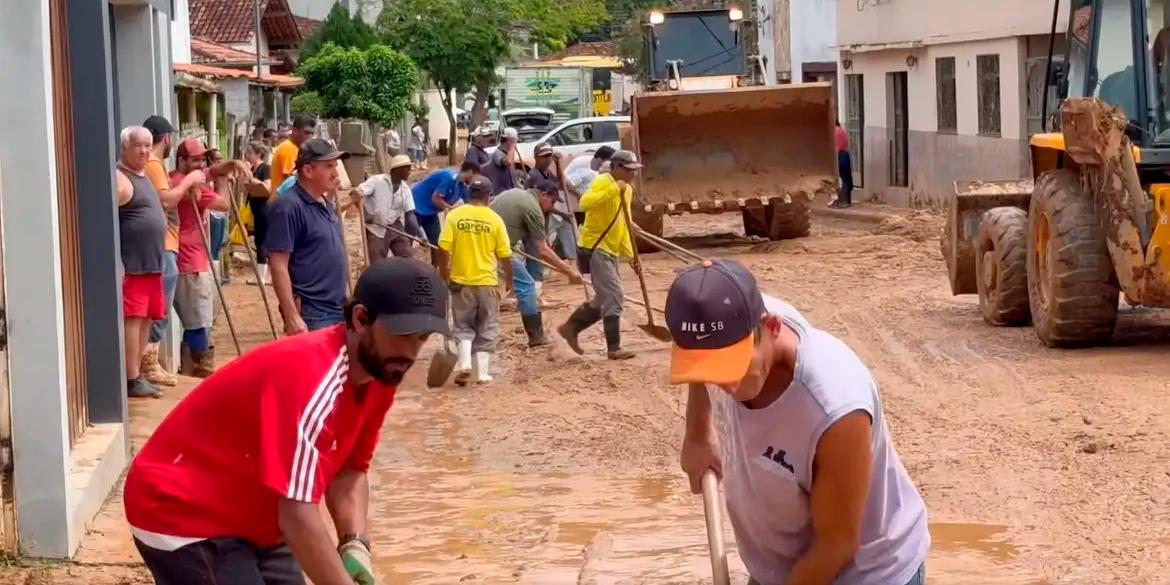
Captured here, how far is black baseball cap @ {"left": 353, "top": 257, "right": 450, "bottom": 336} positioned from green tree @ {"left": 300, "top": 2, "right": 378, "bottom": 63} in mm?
40953

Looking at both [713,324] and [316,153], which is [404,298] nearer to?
[713,324]

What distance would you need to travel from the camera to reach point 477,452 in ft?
32.1

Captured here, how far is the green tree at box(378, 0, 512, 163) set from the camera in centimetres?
4719

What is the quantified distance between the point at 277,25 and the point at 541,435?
1369 inches

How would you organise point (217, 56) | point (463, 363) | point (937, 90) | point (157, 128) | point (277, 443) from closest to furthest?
point (277, 443), point (157, 128), point (463, 363), point (937, 90), point (217, 56)

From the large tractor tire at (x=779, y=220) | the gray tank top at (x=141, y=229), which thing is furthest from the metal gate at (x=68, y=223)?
the large tractor tire at (x=779, y=220)

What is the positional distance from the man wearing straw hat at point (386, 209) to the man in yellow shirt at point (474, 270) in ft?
9.39

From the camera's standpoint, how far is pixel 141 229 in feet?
31.3

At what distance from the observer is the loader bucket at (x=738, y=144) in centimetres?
1998

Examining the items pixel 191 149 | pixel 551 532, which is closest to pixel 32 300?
pixel 551 532

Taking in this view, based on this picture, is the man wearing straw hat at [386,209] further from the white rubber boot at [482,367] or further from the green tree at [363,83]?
the green tree at [363,83]

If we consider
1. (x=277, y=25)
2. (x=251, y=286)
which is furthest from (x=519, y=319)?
(x=277, y=25)

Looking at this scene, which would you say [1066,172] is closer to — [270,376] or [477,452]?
[477,452]

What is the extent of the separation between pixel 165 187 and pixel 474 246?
213 cm
